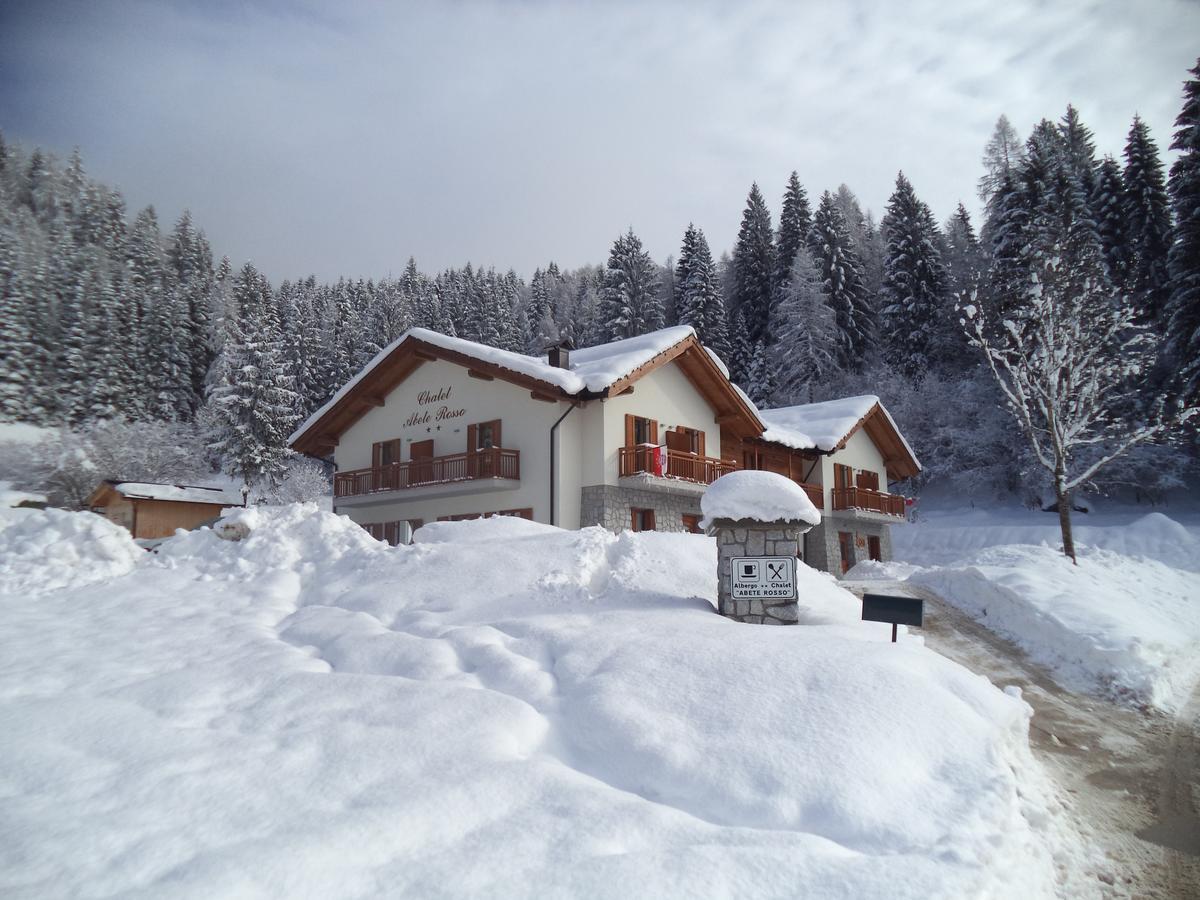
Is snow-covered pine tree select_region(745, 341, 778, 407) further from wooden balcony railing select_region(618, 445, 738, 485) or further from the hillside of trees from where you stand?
wooden balcony railing select_region(618, 445, 738, 485)

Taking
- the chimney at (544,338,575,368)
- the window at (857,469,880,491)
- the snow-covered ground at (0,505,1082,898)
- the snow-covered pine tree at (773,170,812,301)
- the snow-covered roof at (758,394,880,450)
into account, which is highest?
the snow-covered pine tree at (773,170,812,301)

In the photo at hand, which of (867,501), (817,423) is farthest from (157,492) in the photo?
(867,501)

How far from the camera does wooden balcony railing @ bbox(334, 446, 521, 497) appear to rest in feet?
73.3

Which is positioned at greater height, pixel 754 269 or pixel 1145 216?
pixel 754 269

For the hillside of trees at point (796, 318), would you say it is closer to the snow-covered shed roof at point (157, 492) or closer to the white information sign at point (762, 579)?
the snow-covered shed roof at point (157, 492)

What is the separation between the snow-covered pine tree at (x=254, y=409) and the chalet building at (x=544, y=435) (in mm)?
19621

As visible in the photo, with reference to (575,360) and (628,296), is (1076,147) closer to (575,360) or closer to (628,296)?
(628,296)

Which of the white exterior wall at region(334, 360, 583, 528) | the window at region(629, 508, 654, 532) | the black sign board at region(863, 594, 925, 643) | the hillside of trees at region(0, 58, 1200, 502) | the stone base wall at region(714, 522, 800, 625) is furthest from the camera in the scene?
the hillside of trees at region(0, 58, 1200, 502)

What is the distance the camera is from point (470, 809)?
4.78 m

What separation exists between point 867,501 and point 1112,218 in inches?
985

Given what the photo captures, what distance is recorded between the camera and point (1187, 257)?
3281 cm

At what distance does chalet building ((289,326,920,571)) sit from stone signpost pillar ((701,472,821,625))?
957 cm

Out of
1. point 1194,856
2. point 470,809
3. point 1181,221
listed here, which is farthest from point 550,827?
point 1181,221

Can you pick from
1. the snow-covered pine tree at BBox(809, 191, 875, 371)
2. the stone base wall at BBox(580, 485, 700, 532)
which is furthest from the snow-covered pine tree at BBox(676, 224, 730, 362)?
the stone base wall at BBox(580, 485, 700, 532)
